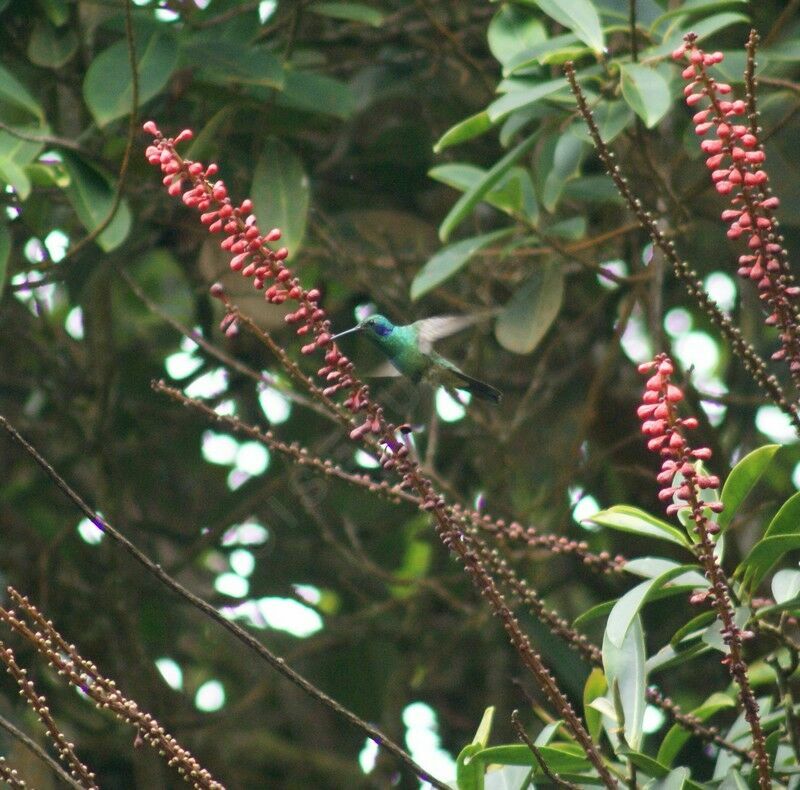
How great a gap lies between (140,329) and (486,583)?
3.66 meters

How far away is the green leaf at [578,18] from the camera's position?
2.38 metres

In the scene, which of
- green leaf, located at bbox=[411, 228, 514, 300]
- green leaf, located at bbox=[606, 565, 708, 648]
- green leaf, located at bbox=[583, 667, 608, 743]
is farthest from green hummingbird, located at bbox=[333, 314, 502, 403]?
green leaf, located at bbox=[606, 565, 708, 648]

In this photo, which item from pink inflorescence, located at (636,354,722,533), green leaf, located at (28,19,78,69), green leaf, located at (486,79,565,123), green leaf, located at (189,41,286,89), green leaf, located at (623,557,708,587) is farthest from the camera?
green leaf, located at (28,19,78,69)

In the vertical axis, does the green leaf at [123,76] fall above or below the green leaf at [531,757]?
above

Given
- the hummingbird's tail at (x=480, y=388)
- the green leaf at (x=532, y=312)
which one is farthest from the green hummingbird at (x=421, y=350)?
the green leaf at (x=532, y=312)

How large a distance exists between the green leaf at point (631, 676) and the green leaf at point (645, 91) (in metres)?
0.91

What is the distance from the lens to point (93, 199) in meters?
2.83

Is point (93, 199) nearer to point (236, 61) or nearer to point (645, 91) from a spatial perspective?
point (236, 61)

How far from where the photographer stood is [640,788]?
180 cm

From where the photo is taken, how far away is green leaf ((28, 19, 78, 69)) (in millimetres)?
3062

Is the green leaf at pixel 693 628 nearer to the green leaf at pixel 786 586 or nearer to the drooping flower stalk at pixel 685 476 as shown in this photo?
the green leaf at pixel 786 586

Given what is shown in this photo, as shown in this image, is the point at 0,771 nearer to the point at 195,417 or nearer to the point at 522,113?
the point at 522,113

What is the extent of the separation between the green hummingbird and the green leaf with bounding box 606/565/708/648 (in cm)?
87

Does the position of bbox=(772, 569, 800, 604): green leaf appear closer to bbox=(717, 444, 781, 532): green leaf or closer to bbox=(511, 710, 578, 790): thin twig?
bbox=(717, 444, 781, 532): green leaf
